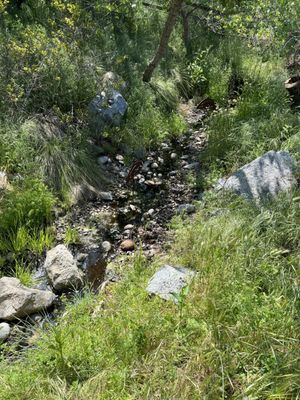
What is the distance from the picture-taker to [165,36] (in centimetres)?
588

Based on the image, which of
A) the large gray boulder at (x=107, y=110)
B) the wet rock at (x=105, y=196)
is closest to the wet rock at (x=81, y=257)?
the wet rock at (x=105, y=196)

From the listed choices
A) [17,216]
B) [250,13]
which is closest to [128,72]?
[250,13]

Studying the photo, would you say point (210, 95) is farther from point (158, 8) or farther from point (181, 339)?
point (181, 339)

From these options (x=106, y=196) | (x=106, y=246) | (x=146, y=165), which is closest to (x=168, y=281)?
(x=106, y=246)

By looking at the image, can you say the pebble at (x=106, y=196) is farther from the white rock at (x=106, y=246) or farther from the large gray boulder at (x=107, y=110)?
the large gray boulder at (x=107, y=110)

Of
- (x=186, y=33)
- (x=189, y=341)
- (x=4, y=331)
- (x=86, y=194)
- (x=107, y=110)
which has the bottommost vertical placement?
(x=189, y=341)

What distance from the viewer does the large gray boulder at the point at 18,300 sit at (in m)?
3.19

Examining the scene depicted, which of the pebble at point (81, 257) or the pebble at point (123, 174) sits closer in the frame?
the pebble at point (81, 257)

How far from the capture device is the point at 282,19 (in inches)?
210

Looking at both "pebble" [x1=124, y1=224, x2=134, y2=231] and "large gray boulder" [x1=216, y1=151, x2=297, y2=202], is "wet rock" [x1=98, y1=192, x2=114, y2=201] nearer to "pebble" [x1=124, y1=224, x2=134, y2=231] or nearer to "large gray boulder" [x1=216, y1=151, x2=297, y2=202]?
"pebble" [x1=124, y1=224, x2=134, y2=231]

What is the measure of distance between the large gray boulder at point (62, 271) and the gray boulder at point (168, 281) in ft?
2.71

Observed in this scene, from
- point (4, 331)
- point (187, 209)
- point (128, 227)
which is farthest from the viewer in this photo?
point (187, 209)

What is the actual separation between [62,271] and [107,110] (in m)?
2.70

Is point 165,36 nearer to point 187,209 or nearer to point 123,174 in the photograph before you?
point 123,174
